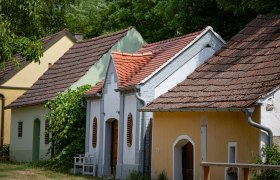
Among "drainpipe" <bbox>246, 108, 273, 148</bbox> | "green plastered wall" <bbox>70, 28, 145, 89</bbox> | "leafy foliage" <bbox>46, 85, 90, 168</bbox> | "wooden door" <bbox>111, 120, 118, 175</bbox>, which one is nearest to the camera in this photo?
"drainpipe" <bbox>246, 108, 273, 148</bbox>

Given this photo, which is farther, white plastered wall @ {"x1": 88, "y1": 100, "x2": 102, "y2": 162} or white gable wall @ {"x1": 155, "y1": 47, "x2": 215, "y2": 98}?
white plastered wall @ {"x1": 88, "y1": 100, "x2": 102, "y2": 162}

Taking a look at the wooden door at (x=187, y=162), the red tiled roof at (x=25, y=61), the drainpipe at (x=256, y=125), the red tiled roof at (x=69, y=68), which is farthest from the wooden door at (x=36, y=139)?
the drainpipe at (x=256, y=125)

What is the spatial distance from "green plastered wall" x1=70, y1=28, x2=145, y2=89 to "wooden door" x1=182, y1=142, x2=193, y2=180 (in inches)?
339

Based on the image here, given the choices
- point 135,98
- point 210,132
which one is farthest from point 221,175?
point 135,98

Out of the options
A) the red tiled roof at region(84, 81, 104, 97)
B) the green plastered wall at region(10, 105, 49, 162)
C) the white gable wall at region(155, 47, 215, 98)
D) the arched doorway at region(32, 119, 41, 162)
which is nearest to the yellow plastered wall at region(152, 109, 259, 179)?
the white gable wall at region(155, 47, 215, 98)

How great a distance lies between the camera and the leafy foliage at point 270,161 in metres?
16.9

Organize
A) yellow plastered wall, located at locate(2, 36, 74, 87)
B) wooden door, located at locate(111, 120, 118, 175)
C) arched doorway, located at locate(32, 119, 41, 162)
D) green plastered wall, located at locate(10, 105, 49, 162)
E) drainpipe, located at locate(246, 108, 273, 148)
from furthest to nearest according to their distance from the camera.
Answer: yellow plastered wall, located at locate(2, 36, 74, 87), arched doorway, located at locate(32, 119, 41, 162), green plastered wall, located at locate(10, 105, 49, 162), wooden door, located at locate(111, 120, 118, 175), drainpipe, located at locate(246, 108, 273, 148)

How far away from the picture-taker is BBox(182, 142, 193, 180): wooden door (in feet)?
70.7

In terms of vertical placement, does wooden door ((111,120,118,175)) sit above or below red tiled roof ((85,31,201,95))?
below

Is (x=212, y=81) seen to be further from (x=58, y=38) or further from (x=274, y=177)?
(x=58, y=38)

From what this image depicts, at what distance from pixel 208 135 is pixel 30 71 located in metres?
18.7

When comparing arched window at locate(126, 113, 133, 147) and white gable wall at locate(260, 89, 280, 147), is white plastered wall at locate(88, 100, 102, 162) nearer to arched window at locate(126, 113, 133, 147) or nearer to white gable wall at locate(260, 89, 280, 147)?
arched window at locate(126, 113, 133, 147)

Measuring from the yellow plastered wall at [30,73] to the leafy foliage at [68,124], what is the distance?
24.9 ft

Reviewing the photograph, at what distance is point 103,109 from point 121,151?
2.57 meters
